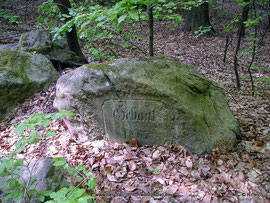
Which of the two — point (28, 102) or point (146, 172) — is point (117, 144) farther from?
point (28, 102)

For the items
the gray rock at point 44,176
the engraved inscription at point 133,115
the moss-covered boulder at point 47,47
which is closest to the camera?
the gray rock at point 44,176

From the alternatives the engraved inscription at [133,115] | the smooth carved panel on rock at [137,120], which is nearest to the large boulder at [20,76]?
the smooth carved panel on rock at [137,120]

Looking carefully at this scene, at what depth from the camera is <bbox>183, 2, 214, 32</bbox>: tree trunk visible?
1136 cm

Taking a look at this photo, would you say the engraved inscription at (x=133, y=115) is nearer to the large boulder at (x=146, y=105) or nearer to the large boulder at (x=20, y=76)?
the large boulder at (x=146, y=105)

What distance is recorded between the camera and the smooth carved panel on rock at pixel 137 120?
3.16 meters

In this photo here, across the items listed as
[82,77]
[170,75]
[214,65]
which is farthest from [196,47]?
[82,77]

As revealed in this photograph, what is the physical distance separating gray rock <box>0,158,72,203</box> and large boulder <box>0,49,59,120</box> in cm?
252

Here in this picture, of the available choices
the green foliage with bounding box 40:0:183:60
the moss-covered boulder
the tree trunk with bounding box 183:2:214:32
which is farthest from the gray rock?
the tree trunk with bounding box 183:2:214:32

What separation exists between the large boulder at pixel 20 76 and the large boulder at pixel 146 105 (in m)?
1.58

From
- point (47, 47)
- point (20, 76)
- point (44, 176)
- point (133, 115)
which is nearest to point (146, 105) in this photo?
point (133, 115)

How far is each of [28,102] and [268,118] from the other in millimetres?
5228

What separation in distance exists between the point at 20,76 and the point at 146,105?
10.8ft

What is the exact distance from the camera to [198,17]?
1155cm

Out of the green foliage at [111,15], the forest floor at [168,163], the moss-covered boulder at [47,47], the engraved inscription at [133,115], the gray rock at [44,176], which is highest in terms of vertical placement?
the green foliage at [111,15]
